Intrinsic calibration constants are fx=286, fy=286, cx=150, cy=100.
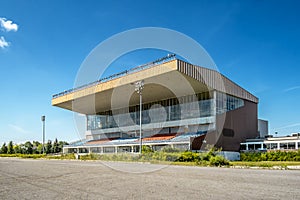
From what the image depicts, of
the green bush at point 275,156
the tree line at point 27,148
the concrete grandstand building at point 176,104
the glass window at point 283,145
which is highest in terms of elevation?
the concrete grandstand building at point 176,104

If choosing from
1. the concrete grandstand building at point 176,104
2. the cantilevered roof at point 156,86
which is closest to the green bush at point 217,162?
the concrete grandstand building at point 176,104

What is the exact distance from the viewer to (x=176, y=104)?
44.9 metres

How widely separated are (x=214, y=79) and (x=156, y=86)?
797 cm

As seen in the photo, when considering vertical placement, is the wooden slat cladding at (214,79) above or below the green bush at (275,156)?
above

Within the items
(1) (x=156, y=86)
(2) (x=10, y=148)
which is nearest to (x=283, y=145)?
(1) (x=156, y=86)

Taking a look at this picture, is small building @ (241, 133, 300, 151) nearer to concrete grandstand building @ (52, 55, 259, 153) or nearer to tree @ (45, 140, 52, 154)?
concrete grandstand building @ (52, 55, 259, 153)

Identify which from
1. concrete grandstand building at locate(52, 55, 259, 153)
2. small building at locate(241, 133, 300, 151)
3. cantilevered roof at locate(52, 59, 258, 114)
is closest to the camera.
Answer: cantilevered roof at locate(52, 59, 258, 114)

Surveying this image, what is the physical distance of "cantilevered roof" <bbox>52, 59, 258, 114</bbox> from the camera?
34906 mm

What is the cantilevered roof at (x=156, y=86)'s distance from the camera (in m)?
34.9

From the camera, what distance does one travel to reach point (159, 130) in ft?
154

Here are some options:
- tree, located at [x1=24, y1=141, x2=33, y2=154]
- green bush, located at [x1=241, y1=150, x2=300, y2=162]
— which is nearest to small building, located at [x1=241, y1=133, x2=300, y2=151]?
green bush, located at [x1=241, y1=150, x2=300, y2=162]

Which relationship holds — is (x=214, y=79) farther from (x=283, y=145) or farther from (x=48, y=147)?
(x=48, y=147)

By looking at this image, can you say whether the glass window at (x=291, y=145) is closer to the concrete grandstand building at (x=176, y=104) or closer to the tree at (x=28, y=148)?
the concrete grandstand building at (x=176, y=104)

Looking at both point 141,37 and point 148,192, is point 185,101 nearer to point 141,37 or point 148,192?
point 141,37
